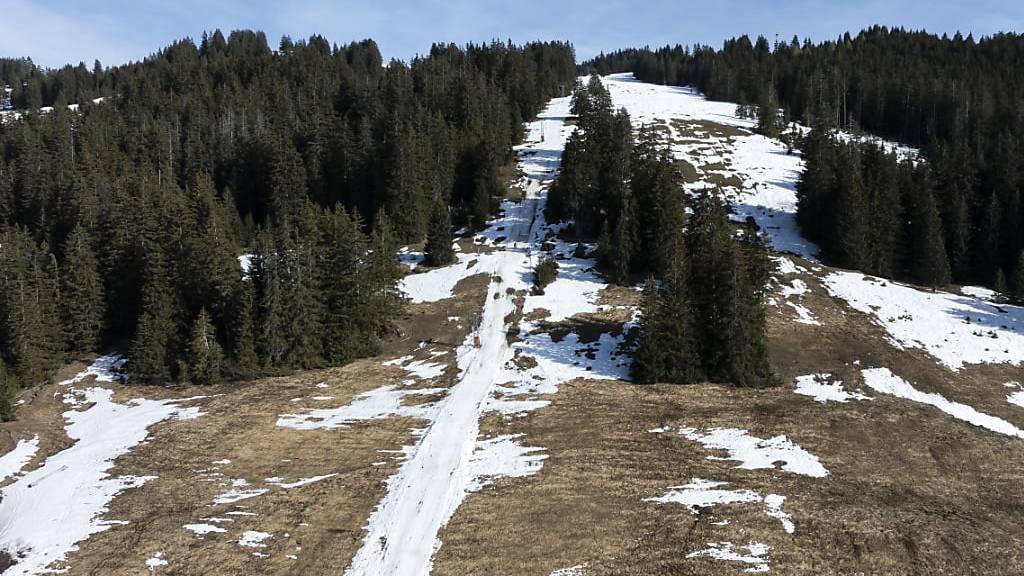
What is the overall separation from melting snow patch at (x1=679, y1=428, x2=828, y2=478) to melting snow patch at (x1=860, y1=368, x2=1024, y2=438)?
14135mm

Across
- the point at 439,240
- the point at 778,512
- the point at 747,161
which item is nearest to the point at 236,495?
the point at 778,512

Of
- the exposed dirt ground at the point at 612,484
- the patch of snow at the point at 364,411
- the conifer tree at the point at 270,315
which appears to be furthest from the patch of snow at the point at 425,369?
the conifer tree at the point at 270,315

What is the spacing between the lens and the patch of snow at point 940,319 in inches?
1799

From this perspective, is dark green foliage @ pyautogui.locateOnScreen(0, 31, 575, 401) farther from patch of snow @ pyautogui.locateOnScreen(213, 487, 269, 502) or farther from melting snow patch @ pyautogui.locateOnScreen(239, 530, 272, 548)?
melting snow patch @ pyautogui.locateOnScreen(239, 530, 272, 548)

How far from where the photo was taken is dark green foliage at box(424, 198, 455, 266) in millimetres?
62781

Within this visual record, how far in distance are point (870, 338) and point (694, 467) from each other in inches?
1146

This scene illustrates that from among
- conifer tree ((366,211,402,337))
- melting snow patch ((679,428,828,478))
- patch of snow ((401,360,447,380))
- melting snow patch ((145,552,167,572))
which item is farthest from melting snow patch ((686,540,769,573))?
conifer tree ((366,211,402,337))

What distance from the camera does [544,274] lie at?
58.0 meters

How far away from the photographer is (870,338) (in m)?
47.6

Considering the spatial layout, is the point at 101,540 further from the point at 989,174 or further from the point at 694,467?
the point at 989,174

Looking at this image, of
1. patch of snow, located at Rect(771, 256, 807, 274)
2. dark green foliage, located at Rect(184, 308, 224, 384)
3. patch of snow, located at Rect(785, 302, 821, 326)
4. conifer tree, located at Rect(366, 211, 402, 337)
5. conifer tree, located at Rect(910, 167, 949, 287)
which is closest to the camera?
dark green foliage, located at Rect(184, 308, 224, 384)

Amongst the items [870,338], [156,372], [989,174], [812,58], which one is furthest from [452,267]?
[812,58]

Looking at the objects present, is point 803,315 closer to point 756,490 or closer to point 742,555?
point 756,490

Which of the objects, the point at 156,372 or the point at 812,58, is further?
the point at 812,58
